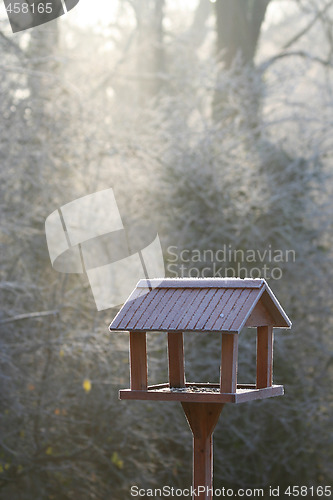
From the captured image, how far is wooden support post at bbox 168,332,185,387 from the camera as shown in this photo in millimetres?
3416

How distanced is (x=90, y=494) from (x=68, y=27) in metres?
7.79

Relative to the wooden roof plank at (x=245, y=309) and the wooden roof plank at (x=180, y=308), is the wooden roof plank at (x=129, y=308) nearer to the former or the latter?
the wooden roof plank at (x=180, y=308)

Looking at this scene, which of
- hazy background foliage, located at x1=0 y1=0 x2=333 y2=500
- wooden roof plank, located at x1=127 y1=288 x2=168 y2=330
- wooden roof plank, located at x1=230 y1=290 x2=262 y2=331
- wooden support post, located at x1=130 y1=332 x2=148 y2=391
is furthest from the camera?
hazy background foliage, located at x1=0 y1=0 x2=333 y2=500

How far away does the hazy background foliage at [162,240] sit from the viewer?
247 inches

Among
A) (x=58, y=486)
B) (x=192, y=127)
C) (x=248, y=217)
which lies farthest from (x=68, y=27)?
(x=58, y=486)

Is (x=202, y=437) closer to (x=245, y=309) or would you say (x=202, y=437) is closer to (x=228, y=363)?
(x=228, y=363)

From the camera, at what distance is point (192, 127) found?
743 cm

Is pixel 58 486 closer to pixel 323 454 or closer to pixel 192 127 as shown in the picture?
pixel 323 454

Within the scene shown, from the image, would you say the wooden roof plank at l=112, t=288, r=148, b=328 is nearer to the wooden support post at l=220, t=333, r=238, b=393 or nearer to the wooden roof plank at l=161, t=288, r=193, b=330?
the wooden roof plank at l=161, t=288, r=193, b=330

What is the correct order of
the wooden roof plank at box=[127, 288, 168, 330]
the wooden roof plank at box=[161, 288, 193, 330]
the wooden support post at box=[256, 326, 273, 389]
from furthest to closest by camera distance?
the wooden support post at box=[256, 326, 273, 389], the wooden roof plank at box=[127, 288, 168, 330], the wooden roof plank at box=[161, 288, 193, 330]

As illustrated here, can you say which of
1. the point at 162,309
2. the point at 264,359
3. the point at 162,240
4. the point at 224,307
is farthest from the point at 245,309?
the point at 162,240

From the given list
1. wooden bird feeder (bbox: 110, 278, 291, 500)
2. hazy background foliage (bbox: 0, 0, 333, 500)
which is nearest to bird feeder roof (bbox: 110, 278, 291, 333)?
wooden bird feeder (bbox: 110, 278, 291, 500)

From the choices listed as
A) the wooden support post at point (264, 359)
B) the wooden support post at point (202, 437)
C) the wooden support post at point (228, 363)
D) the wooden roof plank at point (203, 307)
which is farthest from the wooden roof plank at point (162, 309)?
the wooden support post at point (264, 359)

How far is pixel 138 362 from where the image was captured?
10.7ft
